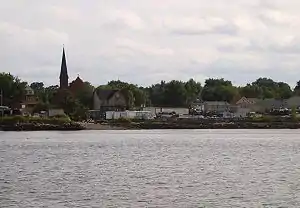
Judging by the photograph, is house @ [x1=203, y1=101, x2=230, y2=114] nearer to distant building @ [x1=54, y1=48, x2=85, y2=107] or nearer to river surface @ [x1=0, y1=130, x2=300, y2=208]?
distant building @ [x1=54, y1=48, x2=85, y2=107]

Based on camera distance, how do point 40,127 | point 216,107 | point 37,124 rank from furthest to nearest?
point 216,107 < point 37,124 < point 40,127

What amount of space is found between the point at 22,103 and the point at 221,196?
412 ft

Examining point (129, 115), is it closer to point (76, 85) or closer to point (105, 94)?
point (105, 94)

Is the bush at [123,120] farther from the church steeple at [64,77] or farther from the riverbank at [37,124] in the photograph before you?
the church steeple at [64,77]

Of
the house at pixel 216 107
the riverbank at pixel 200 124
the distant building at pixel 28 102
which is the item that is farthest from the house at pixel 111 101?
the house at pixel 216 107

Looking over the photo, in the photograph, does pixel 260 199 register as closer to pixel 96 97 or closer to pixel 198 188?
pixel 198 188

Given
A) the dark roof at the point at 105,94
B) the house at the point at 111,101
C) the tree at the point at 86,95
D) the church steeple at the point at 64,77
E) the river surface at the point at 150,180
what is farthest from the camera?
the church steeple at the point at 64,77

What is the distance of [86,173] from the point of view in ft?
146

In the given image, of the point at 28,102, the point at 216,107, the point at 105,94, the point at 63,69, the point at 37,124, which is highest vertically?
the point at 63,69

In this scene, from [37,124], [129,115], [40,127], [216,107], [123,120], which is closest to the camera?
[40,127]

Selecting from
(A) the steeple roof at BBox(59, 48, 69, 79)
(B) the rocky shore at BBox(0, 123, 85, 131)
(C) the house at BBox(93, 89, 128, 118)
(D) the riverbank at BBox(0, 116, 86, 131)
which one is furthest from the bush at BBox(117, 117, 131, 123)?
(A) the steeple roof at BBox(59, 48, 69, 79)

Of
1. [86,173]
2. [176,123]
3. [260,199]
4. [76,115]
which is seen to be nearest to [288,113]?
[176,123]

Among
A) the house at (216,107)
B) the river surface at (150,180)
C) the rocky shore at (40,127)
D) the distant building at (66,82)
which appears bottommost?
the river surface at (150,180)

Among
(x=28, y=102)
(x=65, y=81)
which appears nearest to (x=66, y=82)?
(x=65, y=81)
